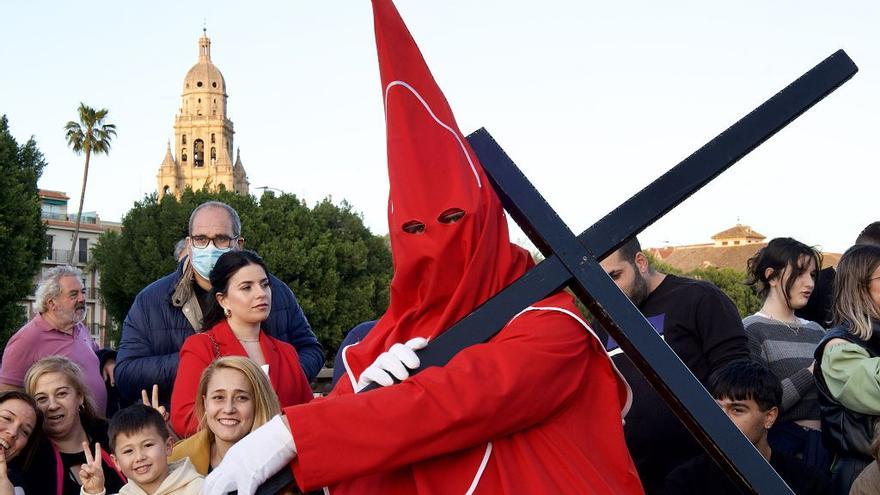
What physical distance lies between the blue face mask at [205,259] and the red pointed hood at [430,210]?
332cm

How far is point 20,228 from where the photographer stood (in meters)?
31.0

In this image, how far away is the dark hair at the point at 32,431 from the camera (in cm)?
527

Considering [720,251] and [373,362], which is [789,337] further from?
[720,251]

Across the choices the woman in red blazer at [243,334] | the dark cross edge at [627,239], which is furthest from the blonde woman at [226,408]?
the dark cross edge at [627,239]

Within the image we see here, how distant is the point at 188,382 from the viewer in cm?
517

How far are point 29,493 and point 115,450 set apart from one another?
2.22 ft

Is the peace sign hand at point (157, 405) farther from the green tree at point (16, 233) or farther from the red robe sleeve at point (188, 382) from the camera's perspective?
the green tree at point (16, 233)

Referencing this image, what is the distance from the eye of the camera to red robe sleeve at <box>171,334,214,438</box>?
512 centimetres

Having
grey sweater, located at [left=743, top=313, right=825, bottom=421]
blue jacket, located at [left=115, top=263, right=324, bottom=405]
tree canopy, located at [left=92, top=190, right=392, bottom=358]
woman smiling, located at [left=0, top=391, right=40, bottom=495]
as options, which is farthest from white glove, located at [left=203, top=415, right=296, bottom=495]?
tree canopy, located at [left=92, top=190, right=392, bottom=358]

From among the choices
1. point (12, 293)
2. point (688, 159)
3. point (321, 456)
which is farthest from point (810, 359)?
point (12, 293)

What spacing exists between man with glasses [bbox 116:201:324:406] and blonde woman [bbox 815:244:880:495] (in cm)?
283

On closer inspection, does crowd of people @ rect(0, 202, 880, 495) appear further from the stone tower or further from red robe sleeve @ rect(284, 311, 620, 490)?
the stone tower

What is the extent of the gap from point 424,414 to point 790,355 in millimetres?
3715

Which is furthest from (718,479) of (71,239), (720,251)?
(71,239)
